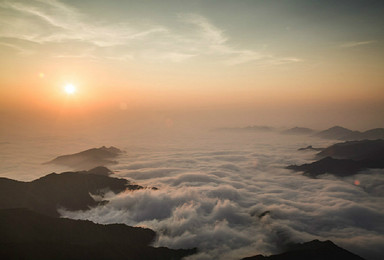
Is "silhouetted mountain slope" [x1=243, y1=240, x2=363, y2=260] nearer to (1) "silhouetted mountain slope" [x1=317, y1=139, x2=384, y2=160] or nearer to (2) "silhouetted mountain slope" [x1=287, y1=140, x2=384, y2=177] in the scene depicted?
(2) "silhouetted mountain slope" [x1=287, y1=140, x2=384, y2=177]

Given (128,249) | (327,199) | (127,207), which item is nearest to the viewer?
(128,249)

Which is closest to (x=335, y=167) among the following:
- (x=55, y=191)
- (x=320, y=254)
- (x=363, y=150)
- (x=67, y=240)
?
(x=363, y=150)

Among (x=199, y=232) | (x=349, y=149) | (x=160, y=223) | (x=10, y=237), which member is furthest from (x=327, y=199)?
(x=10, y=237)

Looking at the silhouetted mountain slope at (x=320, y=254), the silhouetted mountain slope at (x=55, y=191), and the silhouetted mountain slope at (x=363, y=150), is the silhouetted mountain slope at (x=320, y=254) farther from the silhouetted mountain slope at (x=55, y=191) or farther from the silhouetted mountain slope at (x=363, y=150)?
the silhouetted mountain slope at (x=363, y=150)

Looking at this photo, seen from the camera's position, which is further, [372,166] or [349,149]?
[349,149]

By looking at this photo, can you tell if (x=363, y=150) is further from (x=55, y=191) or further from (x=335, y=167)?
(x=55, y=191)

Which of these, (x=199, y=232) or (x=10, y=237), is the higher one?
(x=10, y=237)

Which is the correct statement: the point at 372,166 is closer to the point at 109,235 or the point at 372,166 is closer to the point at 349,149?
the point at 349,149
